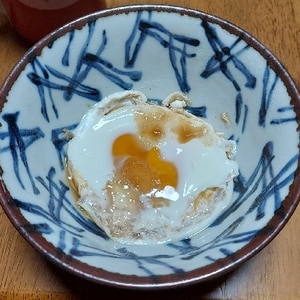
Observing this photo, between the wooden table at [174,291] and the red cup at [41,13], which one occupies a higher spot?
the red cup at [41,13]

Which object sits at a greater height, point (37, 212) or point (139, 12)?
point (139, 12)

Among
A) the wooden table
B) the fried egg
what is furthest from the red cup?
the wooden table

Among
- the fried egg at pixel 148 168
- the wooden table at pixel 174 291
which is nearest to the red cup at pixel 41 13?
the fried egg at pixel 148 168

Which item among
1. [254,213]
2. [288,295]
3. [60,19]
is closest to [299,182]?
[254,213]

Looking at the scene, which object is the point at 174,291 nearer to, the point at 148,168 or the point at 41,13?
the point at 148,168

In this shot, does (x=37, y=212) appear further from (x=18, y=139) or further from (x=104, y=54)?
(x=104, y=54)

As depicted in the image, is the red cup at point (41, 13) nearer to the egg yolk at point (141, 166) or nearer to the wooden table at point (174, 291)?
the egg yolk at point (141, 166)

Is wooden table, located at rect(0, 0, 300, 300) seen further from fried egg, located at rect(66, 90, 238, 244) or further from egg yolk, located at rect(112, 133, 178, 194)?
egg yolk, located at rect(112, 133, 178, 194)
